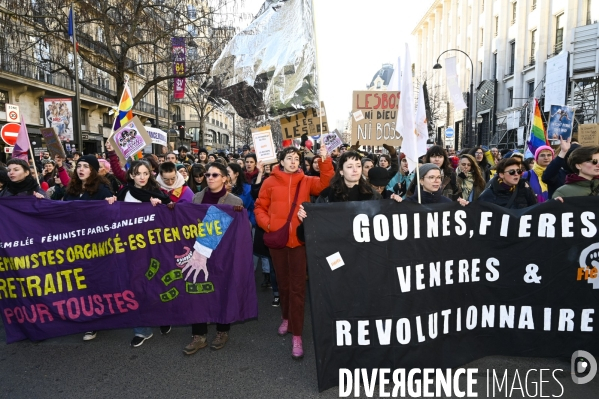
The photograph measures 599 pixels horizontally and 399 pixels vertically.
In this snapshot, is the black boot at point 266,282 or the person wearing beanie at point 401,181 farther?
the person wearing beanie at point 401,181

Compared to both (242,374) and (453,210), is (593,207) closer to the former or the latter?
(453,210)

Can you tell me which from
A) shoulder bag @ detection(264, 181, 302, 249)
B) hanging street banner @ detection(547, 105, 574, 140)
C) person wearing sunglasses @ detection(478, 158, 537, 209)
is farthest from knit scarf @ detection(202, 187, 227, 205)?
hanging street banner @ detection(547, 105, 574, 140)

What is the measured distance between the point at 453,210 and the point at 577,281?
1221 mm

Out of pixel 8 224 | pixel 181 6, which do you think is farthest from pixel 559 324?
pixel 181 6

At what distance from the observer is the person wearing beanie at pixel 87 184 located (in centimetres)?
492

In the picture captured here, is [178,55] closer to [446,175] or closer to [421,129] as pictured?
[446,175]

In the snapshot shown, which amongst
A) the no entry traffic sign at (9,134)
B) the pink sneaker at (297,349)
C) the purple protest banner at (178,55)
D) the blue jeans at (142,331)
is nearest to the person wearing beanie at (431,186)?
the pink sneaker at (297,349)

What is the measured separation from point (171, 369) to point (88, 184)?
7.39ft

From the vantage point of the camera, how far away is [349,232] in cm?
359

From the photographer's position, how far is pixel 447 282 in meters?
3.67

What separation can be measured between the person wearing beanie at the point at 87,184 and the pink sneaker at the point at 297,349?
8.29ft

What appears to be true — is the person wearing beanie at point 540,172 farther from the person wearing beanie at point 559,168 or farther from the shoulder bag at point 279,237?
the shoulder bag at point 279,237

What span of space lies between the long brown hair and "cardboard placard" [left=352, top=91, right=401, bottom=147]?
13.1ft

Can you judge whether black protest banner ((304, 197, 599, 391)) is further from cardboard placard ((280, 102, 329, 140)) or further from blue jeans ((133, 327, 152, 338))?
cardboard placard ((280, 102, 329, 140))
